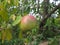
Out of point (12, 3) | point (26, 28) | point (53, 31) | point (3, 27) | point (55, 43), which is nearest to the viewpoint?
point (26, 28)

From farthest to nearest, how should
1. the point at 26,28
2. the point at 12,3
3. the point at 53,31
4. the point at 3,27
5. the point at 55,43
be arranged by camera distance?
the point at 53,31, the point at 55,43, the point at 12,3, the point at 3,27, the point at 26,28

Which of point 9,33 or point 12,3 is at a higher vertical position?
point 12,3

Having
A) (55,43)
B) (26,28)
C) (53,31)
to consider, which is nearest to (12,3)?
(26,28)

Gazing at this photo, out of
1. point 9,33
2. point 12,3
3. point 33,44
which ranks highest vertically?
point 12,3

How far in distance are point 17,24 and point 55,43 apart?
963 mm

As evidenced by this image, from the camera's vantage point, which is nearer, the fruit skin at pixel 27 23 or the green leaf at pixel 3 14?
the fruit skin at pixel 27 23

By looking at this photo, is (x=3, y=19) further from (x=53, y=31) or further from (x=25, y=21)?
(x=53, y=31)

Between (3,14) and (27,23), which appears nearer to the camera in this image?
(27,23)

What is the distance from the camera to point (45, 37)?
247 cm

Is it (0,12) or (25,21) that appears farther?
(0,12)

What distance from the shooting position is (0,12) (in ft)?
3.47

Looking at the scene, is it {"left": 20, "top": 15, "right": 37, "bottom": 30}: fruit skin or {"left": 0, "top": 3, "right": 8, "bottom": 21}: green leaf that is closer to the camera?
{"left": 20, "top": 15, "right": 37, "bottom": 30}: fruit skin

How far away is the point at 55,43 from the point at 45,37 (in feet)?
2.01

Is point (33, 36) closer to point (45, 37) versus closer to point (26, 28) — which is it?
point (45, 37)
